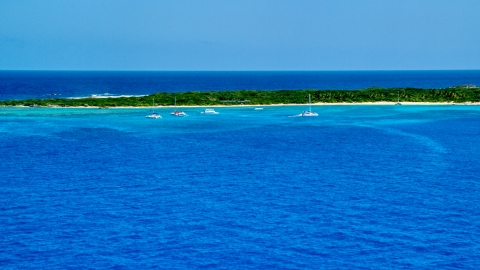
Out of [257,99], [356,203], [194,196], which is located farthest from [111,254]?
[257,99]

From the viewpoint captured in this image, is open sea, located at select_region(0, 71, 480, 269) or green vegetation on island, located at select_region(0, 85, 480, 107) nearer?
open sea, located at select_region(0, 71, 480, 269)

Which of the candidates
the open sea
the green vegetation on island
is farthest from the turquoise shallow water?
the green vegetation on island

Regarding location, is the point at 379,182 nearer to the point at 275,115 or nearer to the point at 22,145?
the point at 22,145

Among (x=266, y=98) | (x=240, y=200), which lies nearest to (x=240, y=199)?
(x=240, y=200)

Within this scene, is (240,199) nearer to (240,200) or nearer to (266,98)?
(240,200)

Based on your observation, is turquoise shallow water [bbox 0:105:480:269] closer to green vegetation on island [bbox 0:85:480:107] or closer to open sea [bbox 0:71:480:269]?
open sea [bbox 0:71:480:269]

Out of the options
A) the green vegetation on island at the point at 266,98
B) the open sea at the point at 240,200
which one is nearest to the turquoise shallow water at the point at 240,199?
the open sea at the point at 240,200

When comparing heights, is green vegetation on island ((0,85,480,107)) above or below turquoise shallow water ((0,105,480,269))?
above
